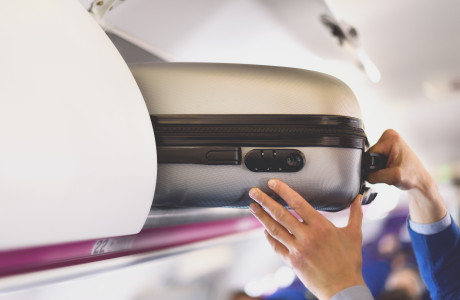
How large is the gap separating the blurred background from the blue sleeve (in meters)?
0.94

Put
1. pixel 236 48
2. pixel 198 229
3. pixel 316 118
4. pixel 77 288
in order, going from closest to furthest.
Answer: pixel 316 118 < pixel 77 288 < pixel 236 48 < pixel 198 229

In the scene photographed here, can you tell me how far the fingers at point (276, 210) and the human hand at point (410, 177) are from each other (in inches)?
10.7

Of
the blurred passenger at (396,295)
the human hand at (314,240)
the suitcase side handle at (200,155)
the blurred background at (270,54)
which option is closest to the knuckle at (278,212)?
the human hand at (314,240)

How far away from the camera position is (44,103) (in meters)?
0.57

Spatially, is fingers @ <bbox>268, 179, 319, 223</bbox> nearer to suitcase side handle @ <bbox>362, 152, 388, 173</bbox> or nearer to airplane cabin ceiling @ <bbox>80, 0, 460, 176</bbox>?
suitcase side handle @ <bbox>362, 152, 388, 173</bbox>

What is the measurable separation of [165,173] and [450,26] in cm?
177

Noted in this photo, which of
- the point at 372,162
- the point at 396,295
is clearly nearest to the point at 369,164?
the point at 372,162

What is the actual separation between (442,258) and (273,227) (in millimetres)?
1058

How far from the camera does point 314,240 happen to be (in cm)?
83

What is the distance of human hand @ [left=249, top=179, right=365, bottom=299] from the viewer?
801mm

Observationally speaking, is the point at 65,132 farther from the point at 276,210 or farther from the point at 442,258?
the point at 442,258

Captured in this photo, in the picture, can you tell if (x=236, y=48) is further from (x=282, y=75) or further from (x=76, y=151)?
(x=76, y=151)

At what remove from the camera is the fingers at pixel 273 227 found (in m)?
0.85

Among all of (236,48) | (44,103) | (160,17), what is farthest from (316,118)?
(236,48)
